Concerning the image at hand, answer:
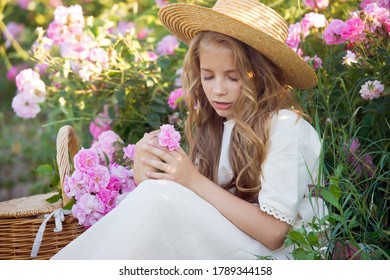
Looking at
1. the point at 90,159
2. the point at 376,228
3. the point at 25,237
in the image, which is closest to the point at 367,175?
the point at 376,228

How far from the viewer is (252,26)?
9.01 feet

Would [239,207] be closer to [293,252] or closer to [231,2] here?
[293,252]

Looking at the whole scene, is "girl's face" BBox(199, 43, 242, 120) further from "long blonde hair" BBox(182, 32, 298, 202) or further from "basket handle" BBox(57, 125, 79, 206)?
"basket handle" BBox(57, 125, 79, 206)

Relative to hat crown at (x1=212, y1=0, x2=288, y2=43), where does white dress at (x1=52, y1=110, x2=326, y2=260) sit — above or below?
below

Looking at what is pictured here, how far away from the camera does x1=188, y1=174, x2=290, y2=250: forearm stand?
2684mm

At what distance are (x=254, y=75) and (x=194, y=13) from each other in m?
0.32

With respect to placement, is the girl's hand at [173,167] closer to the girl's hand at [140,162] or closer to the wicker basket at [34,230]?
the girl's hand at [140,162]

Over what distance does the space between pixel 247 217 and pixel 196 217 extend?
0.19 metres

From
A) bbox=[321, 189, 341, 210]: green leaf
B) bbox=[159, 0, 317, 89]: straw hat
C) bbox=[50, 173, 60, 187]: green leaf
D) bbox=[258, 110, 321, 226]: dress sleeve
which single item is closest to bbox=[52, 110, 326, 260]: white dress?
bbox=[258, 110, 321, 226]: dress sleeve

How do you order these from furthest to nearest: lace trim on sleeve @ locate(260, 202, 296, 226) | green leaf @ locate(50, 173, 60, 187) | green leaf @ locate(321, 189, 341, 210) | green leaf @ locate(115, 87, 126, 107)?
1. green leaf @ locate(115, 87, 126, 107)
2. green leaf @ locate(50, 173, 60, 187)
3. lace trim on sleeve @ locate(260, 202, 296, 226)
4. green leaf @ locate(321, 189, 341, 210)

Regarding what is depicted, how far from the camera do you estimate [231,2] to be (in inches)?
114

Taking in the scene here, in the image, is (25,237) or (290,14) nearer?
(25,237)

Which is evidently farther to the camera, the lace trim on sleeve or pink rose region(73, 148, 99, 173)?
pink rose region(73, 148, 99, 173)

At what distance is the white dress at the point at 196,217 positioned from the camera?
8.40 ft
